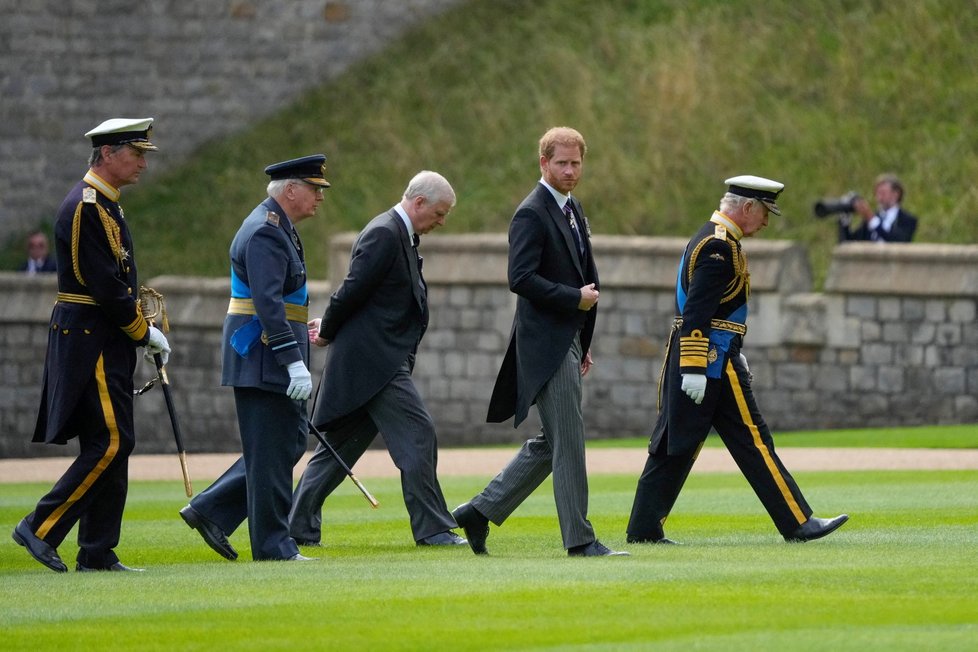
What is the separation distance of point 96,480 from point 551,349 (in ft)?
6.46

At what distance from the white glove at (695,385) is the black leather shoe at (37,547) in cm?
275

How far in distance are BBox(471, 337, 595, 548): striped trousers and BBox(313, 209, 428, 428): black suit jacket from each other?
1107 mm

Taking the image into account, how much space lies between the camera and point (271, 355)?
344 inches

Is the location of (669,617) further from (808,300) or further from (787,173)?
(787,173)

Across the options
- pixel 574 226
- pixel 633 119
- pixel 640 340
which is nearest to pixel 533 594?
pixel 574 226

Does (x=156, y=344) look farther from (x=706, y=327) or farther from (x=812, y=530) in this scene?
(x=812, y=530)

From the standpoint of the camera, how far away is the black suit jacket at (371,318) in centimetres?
966

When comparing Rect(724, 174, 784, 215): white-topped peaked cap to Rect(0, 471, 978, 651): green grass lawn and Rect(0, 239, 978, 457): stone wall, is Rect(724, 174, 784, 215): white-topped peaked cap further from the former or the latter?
Rect(0, 239, 978, 457): stone wall

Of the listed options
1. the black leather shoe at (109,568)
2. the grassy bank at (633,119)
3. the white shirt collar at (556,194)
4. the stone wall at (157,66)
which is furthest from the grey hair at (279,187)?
the stone wall at (157,66)

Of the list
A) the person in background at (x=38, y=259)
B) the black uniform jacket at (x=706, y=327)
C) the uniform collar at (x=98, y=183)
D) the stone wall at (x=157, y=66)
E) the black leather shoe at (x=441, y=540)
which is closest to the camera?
the uniform collar at (x=98, y=183)

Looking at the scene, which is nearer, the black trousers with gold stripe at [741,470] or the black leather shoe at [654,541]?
the black trousers with gold stripe at [741,470]

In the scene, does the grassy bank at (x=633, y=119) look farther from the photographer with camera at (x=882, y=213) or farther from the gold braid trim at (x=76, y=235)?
the gold braid trim at (x=76, y=235)

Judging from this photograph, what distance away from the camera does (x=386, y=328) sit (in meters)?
9.77

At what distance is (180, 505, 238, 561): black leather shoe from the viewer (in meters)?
8.99
